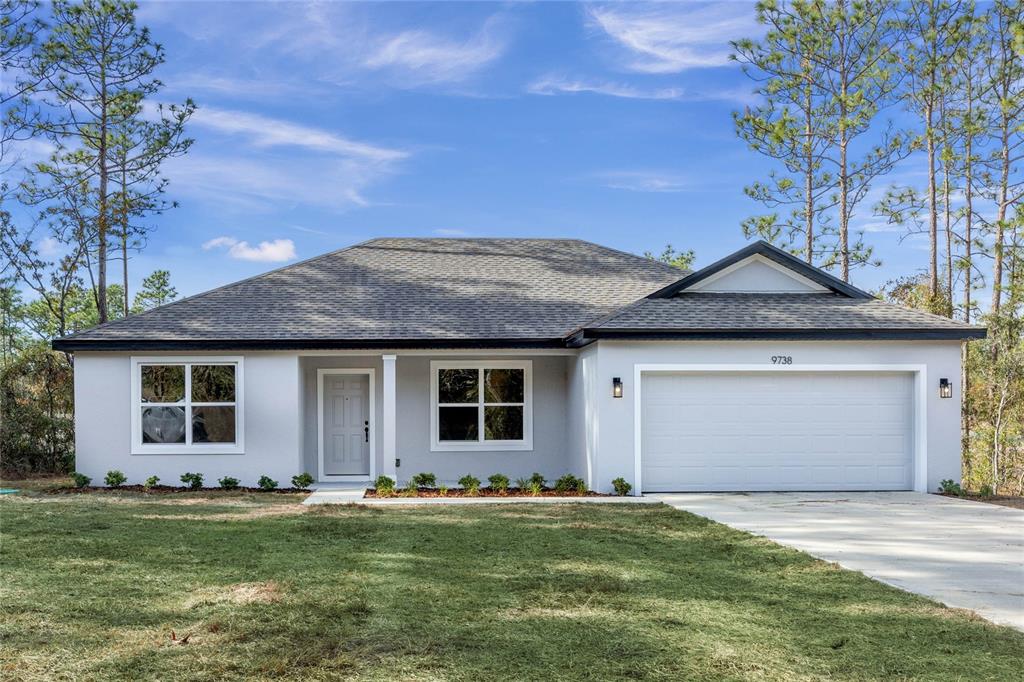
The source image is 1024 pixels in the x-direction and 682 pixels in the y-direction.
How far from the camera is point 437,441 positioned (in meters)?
15.5

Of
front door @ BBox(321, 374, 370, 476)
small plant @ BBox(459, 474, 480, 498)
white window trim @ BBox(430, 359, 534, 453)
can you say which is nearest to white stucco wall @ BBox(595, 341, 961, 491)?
small plant @ BBox(459, 474, 480, 498)

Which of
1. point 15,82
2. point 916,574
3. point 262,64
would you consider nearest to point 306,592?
point 916,574

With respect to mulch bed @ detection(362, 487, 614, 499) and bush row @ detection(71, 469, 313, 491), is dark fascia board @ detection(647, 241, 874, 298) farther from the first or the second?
bush row @ detection(71, 469, 313, 491)

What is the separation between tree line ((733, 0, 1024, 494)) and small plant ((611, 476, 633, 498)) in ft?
39.1

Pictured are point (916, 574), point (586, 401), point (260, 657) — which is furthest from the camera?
point (586, 401)

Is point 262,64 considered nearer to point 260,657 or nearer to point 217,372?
point 217,372

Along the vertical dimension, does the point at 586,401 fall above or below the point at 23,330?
below

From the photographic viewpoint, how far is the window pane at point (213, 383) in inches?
571

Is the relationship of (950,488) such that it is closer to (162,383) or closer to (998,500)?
(998,500)

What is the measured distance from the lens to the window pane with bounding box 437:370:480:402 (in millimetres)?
15578

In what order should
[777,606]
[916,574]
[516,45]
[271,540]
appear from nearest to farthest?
[777,606] → [916,574] → [271,540] → [516,45]

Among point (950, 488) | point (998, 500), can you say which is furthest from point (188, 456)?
point (998, 500)

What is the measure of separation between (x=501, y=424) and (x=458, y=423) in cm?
82

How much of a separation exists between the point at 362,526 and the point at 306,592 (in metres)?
3.41
